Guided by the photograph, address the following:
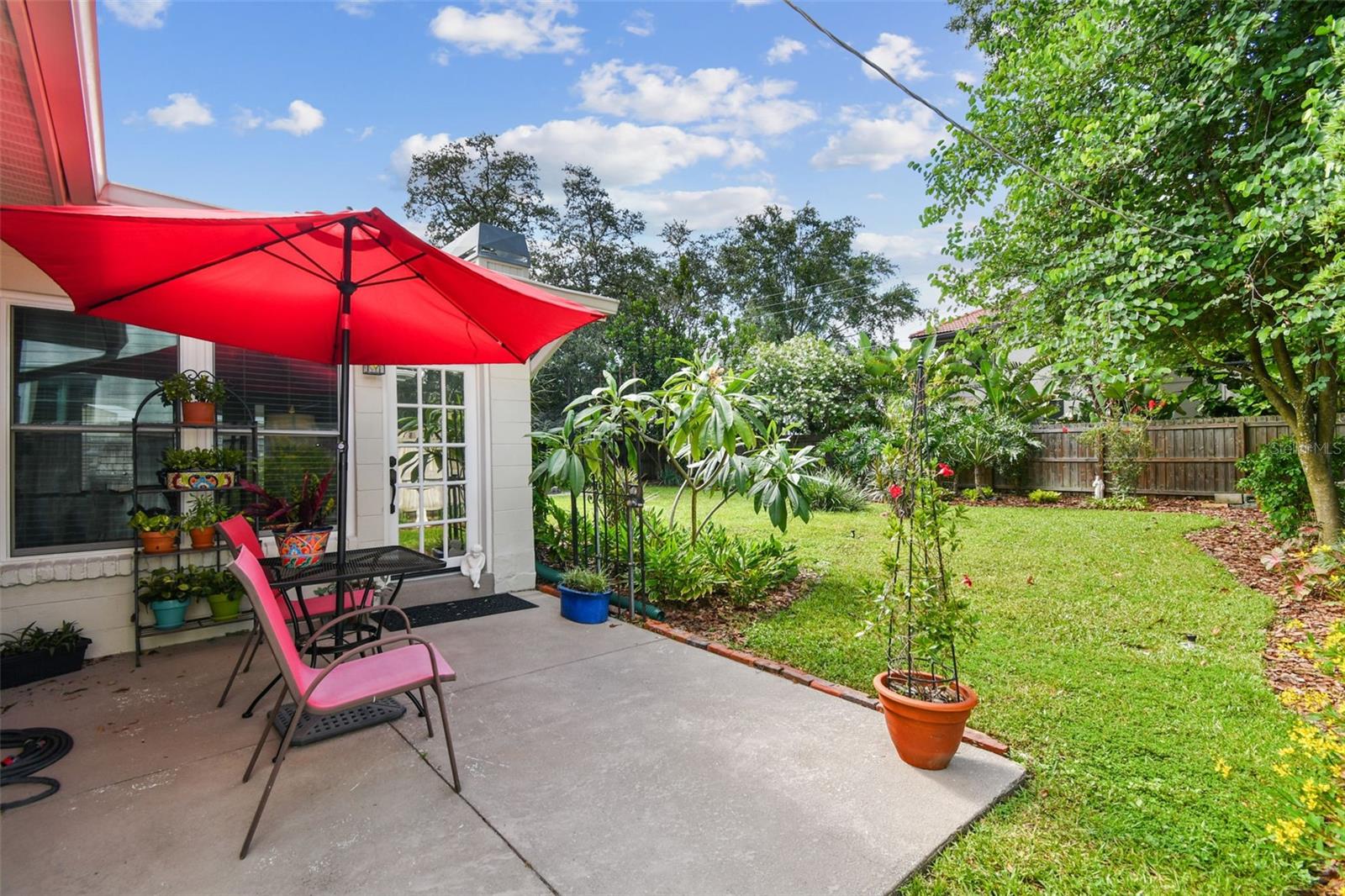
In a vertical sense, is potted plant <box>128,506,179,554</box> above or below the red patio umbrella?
below

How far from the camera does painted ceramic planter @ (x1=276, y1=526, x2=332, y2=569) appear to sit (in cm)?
330

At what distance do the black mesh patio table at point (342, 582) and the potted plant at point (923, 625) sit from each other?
2.08 metres

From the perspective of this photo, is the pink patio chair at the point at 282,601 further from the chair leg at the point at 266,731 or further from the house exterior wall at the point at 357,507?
the house exterior wall at the point at 357,507

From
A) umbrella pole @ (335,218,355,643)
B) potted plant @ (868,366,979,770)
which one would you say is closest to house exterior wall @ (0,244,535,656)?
umbrella pole @ (335,218,355,643)

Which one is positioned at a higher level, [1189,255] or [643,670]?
[1189,255]

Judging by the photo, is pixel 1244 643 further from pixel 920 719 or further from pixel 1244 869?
pixel 920 719

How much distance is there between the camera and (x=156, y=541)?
3.76m

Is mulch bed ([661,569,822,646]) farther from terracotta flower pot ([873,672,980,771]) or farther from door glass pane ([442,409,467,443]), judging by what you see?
door glass pane ([442,409,467,443])

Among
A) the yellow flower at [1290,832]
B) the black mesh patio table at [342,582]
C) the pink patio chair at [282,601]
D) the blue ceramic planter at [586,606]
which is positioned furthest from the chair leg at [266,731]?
the yellow flower at [1290,832]

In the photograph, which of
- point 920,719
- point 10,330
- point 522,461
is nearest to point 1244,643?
point 920,719

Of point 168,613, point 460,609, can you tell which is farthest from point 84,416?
point 460,609

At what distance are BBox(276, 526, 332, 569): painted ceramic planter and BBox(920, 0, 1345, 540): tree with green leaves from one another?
19.1ft

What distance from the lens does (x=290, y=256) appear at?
2969mm

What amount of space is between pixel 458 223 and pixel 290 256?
18097 millimetres
